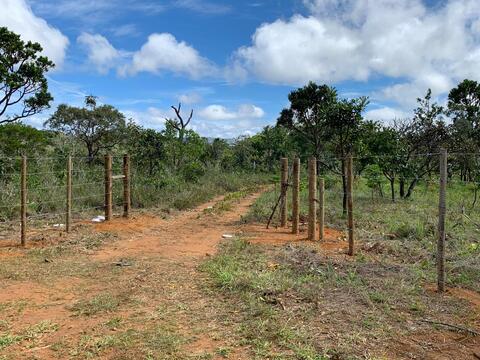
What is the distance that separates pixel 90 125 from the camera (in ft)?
64.6

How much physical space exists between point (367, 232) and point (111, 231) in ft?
17.5

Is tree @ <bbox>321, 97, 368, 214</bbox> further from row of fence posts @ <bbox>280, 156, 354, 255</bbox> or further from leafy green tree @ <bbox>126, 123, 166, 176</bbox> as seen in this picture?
leafy green tree @ <bbox>126, 123, 166, 176</bbox>

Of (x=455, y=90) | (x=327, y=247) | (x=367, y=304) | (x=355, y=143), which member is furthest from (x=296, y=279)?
(x=455, y=90)

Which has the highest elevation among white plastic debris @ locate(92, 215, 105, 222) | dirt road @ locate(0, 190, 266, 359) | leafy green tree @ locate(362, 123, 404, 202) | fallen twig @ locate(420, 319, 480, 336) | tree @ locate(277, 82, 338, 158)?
tree @ locate(277, 82, 338, 158)

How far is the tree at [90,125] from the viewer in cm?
1956

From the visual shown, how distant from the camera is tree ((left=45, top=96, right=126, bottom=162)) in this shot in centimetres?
1956

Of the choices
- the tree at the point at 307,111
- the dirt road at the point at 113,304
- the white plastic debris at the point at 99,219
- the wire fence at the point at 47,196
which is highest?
the tree at the point at 307,111

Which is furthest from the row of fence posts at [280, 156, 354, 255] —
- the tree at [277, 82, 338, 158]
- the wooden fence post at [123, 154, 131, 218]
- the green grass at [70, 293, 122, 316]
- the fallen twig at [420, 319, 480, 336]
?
the tree at [277, 82, 338, 158]

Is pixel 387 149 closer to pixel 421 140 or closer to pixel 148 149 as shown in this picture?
pixel 421 140

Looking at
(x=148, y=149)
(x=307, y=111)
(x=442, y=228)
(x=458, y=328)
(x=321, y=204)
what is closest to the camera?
(x=458, y=328)

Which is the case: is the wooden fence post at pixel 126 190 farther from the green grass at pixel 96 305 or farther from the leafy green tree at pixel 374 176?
the leafy green tree at pixel 374 176

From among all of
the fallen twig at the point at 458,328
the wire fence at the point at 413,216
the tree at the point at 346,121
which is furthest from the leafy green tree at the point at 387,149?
the fallen twig at the point at 458,328

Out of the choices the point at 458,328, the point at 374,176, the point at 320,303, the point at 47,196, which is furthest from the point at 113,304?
the point at 374,176

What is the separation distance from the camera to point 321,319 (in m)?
4.17
